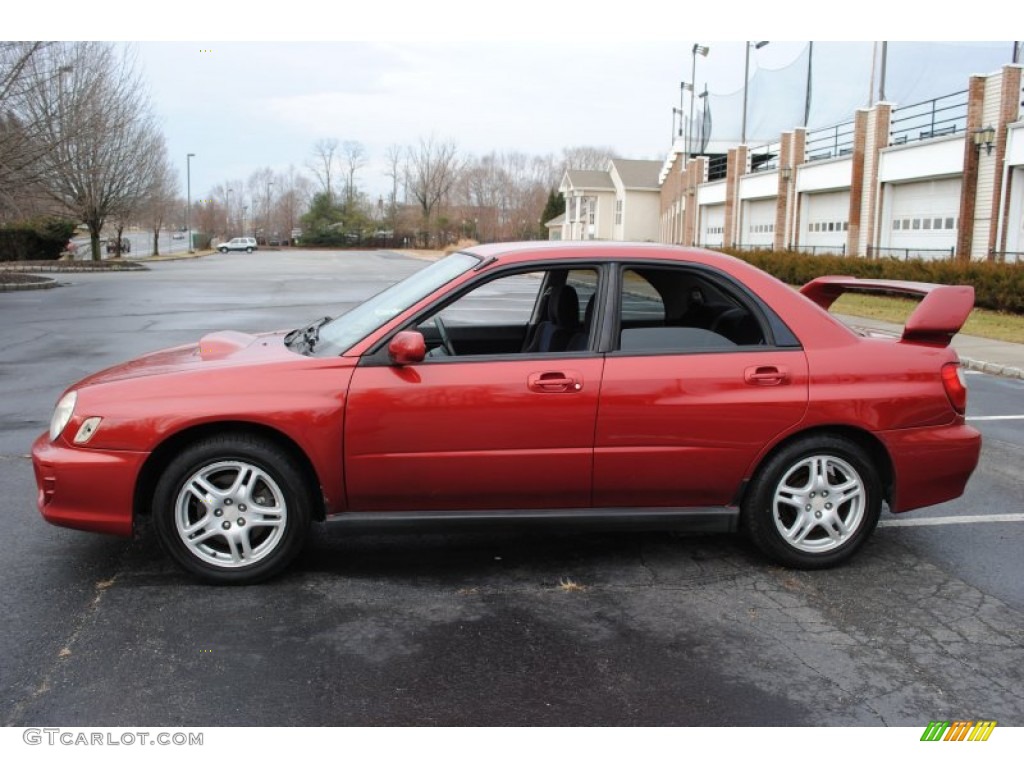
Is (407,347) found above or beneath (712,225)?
beneath

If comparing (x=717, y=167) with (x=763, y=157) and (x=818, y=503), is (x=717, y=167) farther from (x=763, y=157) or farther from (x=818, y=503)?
(x=818, y=503)

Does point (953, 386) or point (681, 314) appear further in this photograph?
point (681, 314)

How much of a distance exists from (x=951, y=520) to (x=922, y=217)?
25.7 m

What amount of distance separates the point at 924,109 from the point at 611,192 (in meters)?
40.0

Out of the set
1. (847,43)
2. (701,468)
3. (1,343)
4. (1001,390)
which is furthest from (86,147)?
(701,468)

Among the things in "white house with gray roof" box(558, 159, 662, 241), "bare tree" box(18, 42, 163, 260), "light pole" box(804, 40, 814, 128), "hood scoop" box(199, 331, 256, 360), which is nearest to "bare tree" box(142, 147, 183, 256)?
"bare tree" box(18, 42, 163, 260)

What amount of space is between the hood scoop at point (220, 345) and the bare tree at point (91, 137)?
24384mm

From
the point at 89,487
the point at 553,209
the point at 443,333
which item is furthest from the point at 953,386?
the point at 553,209

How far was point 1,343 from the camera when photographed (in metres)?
13.9

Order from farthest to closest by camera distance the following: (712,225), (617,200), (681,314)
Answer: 1. (617,200)
2. (712,225)
3. (681,314)

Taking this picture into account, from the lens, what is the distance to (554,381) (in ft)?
14.2

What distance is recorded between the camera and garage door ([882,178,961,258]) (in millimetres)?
26625

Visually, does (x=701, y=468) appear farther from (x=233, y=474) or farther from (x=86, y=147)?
(x=86, y=147)

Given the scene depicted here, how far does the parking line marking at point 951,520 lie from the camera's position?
5453mm
